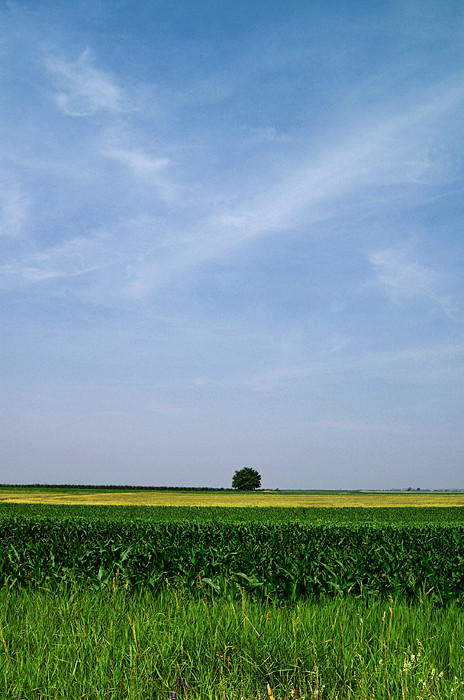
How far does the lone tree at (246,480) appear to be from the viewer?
127m

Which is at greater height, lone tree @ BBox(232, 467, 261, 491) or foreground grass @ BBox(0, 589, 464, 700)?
foreground grass @ BBox(0, 589, 464, 700)

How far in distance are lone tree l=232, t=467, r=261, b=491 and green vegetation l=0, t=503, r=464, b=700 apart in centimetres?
12073

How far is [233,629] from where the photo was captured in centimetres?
492

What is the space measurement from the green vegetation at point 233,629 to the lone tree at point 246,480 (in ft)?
396

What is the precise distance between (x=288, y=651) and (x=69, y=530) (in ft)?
33.9

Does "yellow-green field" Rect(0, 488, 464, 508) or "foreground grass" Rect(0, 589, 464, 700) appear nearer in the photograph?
"foreground grass" Rect(0, 589, 464, 700)

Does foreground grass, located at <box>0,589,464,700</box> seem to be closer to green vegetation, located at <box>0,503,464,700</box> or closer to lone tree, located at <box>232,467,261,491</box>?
green vegetation, located at <box>0,503,464,700</box>

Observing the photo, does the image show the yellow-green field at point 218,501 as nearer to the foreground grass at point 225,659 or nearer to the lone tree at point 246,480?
the foreground grass at point 225,659

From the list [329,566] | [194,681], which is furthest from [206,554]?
[194,681]

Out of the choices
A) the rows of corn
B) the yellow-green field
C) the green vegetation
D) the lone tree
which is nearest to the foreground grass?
the green vegetation

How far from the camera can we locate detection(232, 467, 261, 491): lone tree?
127m

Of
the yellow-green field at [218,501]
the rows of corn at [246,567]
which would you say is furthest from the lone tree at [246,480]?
the rows of corn at [246,567]

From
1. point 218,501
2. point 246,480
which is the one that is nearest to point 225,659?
point 218,501

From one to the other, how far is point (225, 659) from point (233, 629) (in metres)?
0.72
